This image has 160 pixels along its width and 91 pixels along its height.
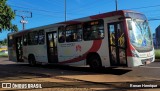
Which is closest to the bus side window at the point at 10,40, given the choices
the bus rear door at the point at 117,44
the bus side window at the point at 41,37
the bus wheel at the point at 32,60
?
the bus wheel at the point at 32,60

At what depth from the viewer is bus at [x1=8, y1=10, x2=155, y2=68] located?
A: 14539 mm

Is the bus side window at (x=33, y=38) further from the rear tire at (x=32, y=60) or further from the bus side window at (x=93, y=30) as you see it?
the bus side window at (x=93, y=30)

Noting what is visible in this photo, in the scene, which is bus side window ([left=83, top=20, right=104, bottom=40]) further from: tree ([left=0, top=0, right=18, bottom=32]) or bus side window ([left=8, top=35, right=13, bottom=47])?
bus side window ([left=8, top=35, right=13, bottom=47])

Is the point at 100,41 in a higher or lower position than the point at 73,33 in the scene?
lower

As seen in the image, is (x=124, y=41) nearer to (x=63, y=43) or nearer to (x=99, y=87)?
(x=99, y=87)

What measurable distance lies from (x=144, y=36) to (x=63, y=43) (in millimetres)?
5379

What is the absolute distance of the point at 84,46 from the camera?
1694 centimetres

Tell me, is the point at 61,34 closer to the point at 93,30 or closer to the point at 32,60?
the point at 93,30

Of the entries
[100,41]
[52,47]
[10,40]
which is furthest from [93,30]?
[10,40]

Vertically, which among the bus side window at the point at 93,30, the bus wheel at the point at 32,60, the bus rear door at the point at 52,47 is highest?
the bus side window at the point at 93,30

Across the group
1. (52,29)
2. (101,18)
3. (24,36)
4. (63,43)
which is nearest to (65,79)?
(101,18)

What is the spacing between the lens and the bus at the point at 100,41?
572 inches

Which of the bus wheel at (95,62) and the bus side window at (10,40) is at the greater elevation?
the bus side window at (10,40)

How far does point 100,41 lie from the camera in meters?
15.8
